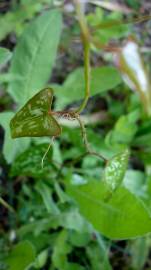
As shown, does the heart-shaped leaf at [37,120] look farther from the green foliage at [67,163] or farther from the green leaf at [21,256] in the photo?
the green leaf at [21,256]

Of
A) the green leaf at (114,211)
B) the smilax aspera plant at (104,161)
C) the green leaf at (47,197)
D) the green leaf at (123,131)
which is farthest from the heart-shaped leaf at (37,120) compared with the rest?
the green leaf at (123,131)

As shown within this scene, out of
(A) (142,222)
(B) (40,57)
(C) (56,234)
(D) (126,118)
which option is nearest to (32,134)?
(A) (142,222)

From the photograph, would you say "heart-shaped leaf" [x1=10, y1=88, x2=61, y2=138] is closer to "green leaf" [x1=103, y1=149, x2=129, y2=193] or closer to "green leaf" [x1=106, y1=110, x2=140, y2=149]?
"green leaf" [x1=103, y1=149, x2=129, y2=193]

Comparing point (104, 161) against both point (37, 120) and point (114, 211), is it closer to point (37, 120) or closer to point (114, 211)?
point (114, 211)

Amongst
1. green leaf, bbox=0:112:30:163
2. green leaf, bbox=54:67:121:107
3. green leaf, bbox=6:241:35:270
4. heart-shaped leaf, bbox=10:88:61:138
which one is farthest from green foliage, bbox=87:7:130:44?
heart-shaped leaf, bbox=10:88:61:138

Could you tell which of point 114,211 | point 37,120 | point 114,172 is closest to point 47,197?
point 114,211

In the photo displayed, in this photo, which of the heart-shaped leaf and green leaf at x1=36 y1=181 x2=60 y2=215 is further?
green leaf at x1=36 y1=181 x2=60 y2=215

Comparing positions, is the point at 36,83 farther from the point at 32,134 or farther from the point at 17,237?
the point at 32,134

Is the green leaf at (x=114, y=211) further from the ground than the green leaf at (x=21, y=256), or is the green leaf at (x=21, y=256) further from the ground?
the green leaf at (x=114, y=211)
